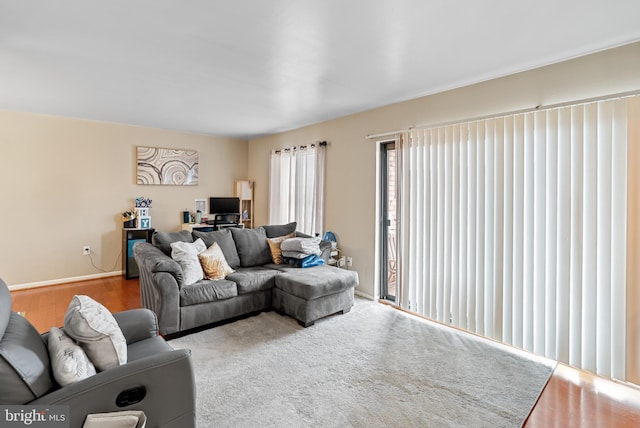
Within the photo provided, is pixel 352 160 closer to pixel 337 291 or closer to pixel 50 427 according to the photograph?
pixel 337 291

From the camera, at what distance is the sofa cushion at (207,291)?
3.11 meters

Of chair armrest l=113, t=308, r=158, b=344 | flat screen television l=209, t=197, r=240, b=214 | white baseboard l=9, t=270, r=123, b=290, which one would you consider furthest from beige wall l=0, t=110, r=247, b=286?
chair armrest l=113, t=308, r=158, b=344

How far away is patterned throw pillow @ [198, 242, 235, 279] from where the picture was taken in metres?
3.52

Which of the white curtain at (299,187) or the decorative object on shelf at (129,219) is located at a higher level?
the white curtain at (299,187)

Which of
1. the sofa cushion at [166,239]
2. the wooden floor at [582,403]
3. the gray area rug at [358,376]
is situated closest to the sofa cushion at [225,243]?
the sofa cushion at [166,239]

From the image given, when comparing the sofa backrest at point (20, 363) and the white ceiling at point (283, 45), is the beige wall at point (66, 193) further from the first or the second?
the sofa backrest at point (20, 363)

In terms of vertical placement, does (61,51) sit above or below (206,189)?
above

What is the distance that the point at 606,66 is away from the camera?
97.8 inches

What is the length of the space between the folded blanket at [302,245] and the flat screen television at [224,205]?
254 cm

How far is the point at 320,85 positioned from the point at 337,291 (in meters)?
2.25

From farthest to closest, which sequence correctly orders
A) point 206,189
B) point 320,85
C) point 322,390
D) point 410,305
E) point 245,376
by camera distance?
point 206,189 → point 410,305 → point 320,85 → point 245,376 → point 322,390

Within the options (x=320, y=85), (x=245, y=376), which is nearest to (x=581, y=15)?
(x=320, y=85)

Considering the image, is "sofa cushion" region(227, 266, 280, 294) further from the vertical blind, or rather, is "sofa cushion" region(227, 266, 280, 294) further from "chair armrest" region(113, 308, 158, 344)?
the vertical blind

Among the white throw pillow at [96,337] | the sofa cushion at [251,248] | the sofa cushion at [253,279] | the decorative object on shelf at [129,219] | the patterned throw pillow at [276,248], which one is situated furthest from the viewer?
the decorative object on shelf at [129,219]
